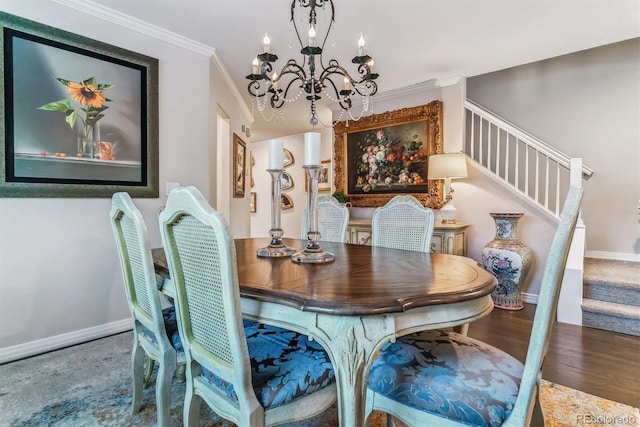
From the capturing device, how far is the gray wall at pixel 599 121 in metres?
3.52

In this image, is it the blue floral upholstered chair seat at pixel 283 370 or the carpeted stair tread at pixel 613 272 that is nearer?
the blue floral upholstered chair seat at pixel 283 370

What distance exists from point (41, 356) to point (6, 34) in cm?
208

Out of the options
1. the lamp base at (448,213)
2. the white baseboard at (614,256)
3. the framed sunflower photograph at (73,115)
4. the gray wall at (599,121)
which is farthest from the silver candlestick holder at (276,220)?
the white baseboard at (614,256)

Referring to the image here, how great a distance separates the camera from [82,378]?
1.82 m

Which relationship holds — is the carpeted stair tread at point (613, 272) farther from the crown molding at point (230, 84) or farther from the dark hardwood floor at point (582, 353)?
the crown molding at point (230, 84)

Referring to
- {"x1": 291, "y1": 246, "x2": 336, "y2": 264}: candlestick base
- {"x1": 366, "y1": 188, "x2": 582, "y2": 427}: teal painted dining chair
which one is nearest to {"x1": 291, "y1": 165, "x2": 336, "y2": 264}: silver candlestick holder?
{"x1": 291, "y1": 246, "x2": 336, "y2": 264}: candlestick base

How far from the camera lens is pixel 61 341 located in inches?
87.7

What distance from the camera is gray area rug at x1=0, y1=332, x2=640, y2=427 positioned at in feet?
4.79

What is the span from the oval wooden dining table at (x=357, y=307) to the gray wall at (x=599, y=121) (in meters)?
3.68

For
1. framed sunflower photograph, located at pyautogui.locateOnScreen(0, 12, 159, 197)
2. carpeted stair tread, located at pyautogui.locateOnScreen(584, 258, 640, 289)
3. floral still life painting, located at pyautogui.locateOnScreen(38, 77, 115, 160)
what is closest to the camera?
framed sunflower photograph, located at pyautogui.locateOnScreen(0, 12, 159, 197)

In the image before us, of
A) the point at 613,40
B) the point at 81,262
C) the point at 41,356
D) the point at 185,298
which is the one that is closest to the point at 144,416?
the point at 185,298

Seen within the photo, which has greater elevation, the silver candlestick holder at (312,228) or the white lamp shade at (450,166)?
the white lamp shade at (450,166)

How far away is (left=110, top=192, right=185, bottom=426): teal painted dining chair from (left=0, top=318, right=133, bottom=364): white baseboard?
1199 millimetres

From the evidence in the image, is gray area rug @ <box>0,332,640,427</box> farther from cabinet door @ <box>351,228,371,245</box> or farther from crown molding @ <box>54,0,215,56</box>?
crown molding @ <box>54,0,215,56</box>
